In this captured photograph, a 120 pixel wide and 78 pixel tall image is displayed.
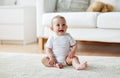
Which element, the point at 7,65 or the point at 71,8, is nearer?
the point at 7,65

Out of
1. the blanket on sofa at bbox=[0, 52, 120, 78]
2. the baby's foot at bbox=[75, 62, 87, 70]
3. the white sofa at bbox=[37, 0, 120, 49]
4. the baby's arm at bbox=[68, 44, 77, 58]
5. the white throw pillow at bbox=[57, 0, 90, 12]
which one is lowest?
the blanket on sofa at bbox=[0, 52, 120, 78]

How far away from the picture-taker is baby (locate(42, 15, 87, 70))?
5.90 ft

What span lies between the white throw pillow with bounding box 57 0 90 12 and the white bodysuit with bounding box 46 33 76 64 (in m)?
1.28

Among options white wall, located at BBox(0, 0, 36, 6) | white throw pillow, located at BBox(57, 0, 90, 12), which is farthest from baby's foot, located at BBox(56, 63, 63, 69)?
white wall, located at BBox(0, 0, 36, 6)

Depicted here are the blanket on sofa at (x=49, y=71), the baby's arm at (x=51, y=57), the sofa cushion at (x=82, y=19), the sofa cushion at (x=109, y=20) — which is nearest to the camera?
the blanket on sofa at (x=49, y=71)

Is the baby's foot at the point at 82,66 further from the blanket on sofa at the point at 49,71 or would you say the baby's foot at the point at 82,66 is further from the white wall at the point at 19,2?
the white wall at the point at 19,2

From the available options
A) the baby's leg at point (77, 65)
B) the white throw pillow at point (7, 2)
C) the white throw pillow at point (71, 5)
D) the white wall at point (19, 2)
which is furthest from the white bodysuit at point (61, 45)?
the white throw pillow at point (7, 2)

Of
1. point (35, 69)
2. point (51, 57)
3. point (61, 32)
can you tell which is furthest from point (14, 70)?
point (61, 32)

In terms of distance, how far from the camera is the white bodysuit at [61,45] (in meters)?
1.83

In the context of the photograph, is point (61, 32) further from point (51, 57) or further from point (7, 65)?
point (7, 65)

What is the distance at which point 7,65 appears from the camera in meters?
1.83

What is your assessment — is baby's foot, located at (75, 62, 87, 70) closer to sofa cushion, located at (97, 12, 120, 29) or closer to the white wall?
sofa cushion, located at (97, 12, 120, 29)

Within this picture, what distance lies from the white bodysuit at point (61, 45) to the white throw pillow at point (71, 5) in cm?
128

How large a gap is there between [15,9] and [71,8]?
2.40 feet
